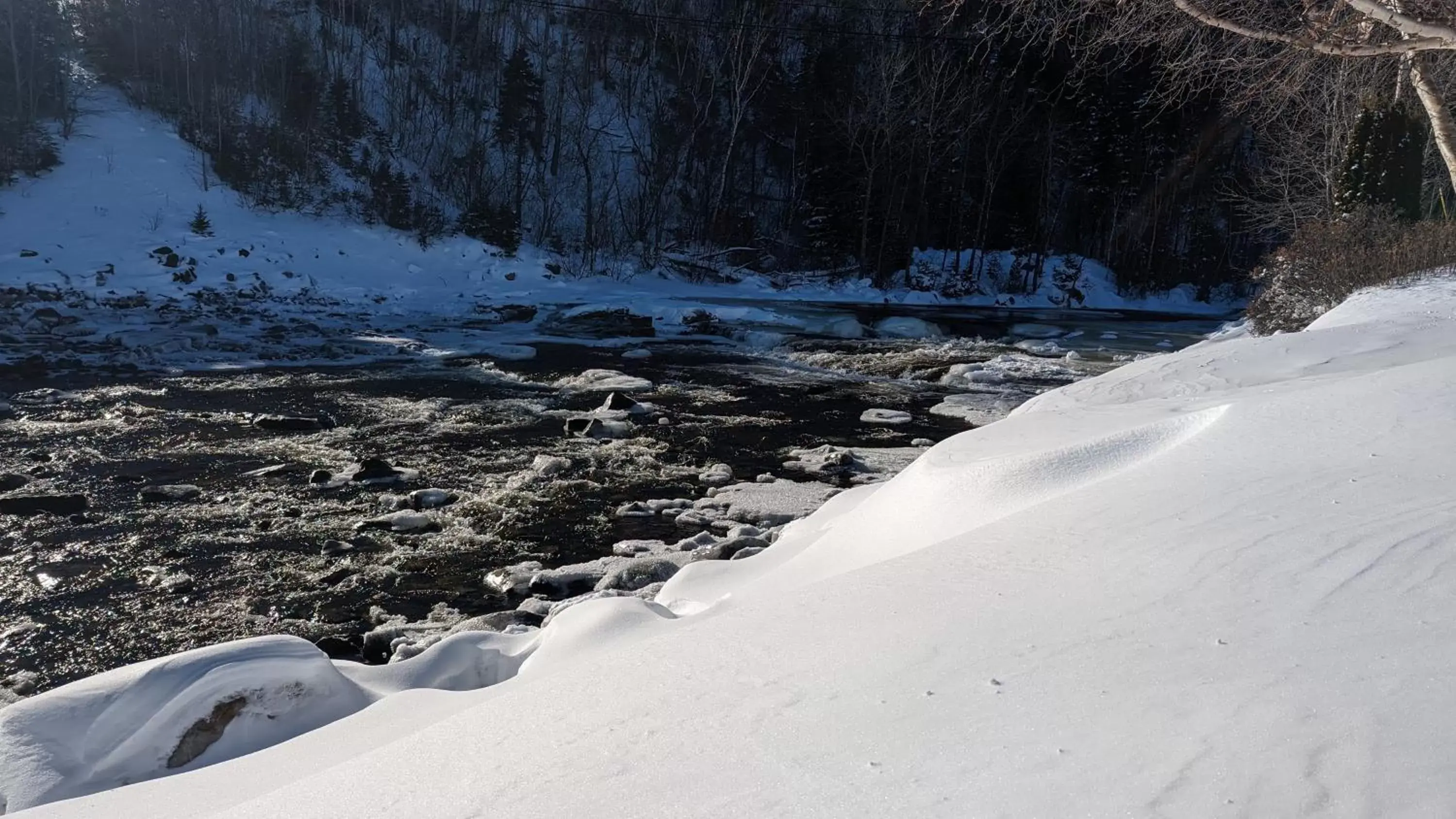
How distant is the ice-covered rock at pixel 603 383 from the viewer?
12648 mm

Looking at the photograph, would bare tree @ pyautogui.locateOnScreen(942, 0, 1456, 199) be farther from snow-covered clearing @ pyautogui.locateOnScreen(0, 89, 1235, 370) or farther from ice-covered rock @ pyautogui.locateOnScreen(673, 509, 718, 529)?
snow-covered clearing @ pyautogui.locateOnScreen(0, 89, 1235, 370)

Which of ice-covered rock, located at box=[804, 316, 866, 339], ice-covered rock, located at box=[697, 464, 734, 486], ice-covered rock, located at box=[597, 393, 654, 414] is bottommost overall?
ice-covered rock, located at box=[697, 464, 734, 486]

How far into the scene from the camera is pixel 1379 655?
6.52ft

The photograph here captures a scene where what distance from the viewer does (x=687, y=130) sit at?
118 feet

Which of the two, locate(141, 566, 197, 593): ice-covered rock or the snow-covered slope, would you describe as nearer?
the snow-covered slope

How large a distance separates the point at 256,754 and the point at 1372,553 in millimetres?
3443

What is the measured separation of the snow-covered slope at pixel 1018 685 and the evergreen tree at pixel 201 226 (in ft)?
76.7

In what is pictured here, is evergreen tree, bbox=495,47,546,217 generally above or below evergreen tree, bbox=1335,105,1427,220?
above

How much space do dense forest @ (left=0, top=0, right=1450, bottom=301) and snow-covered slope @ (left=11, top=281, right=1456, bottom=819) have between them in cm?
2612

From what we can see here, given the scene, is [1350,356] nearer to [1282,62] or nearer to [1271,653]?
[1282,62]

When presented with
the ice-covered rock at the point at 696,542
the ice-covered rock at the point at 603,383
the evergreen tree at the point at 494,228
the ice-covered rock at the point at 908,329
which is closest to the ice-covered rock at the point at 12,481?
the ice-covered rock at the point at 696,542

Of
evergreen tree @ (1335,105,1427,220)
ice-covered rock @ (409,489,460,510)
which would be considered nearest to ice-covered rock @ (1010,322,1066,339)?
evergreen tree @ (1335,105,1427,220)

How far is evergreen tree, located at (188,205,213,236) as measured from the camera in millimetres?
23031

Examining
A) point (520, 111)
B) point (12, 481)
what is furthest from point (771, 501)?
point (520, 111)
